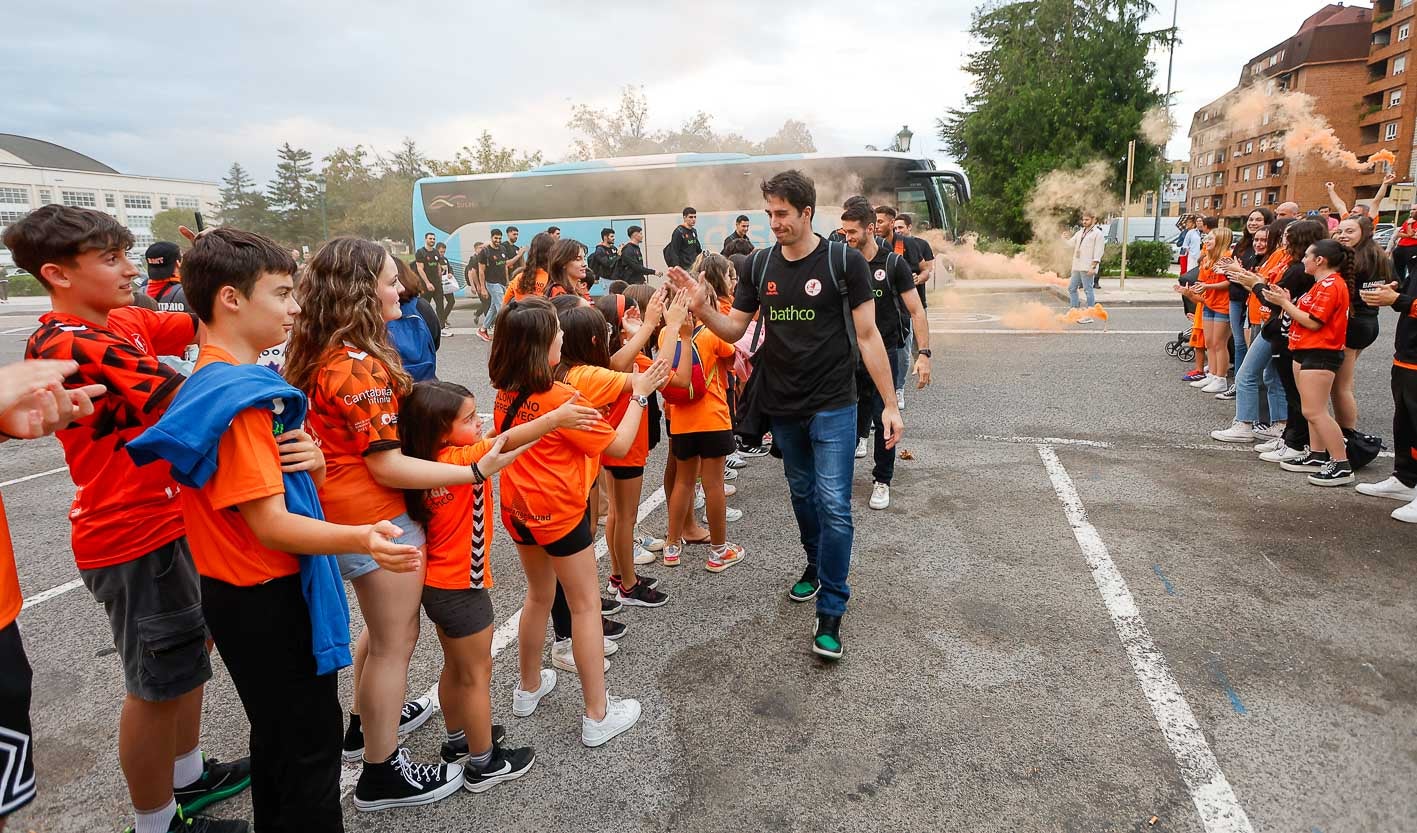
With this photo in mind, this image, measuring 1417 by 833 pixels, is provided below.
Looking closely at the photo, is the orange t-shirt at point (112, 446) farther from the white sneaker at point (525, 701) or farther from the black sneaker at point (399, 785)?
the white sneaker at point (525, 701)

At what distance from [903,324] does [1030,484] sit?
1.55 metres

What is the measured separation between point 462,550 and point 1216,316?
8656mm

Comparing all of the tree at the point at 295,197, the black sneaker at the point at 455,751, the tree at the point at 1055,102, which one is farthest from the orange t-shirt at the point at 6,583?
the tree at the point at 295,197

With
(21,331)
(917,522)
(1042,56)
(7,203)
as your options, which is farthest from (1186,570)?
(7,203)

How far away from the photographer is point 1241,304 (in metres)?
7.56

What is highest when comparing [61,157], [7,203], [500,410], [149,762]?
[61,157]

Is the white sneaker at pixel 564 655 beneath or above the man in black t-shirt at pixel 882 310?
beneath

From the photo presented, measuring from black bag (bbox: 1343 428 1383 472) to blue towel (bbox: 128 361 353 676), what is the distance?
672 cm

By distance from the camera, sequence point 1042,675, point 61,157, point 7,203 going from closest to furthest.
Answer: point 1042,675 → point 7,203 → point 61,157

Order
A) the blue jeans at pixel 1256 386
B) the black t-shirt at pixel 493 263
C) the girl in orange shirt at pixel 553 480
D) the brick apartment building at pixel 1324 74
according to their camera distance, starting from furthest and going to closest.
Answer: the brick apartment building at pixel 1324 74, the black t-shirt at pixel 493 263, the blue jeans at pixel 1256 386, the girl in orange shirt at pixel 553 480

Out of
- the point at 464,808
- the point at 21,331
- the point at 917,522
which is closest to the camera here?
the point at 464,808

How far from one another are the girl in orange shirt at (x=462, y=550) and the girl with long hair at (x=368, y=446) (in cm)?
7

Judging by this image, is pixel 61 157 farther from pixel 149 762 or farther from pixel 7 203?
pixel 149 762

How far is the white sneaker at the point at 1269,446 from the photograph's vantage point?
20.0 feet
